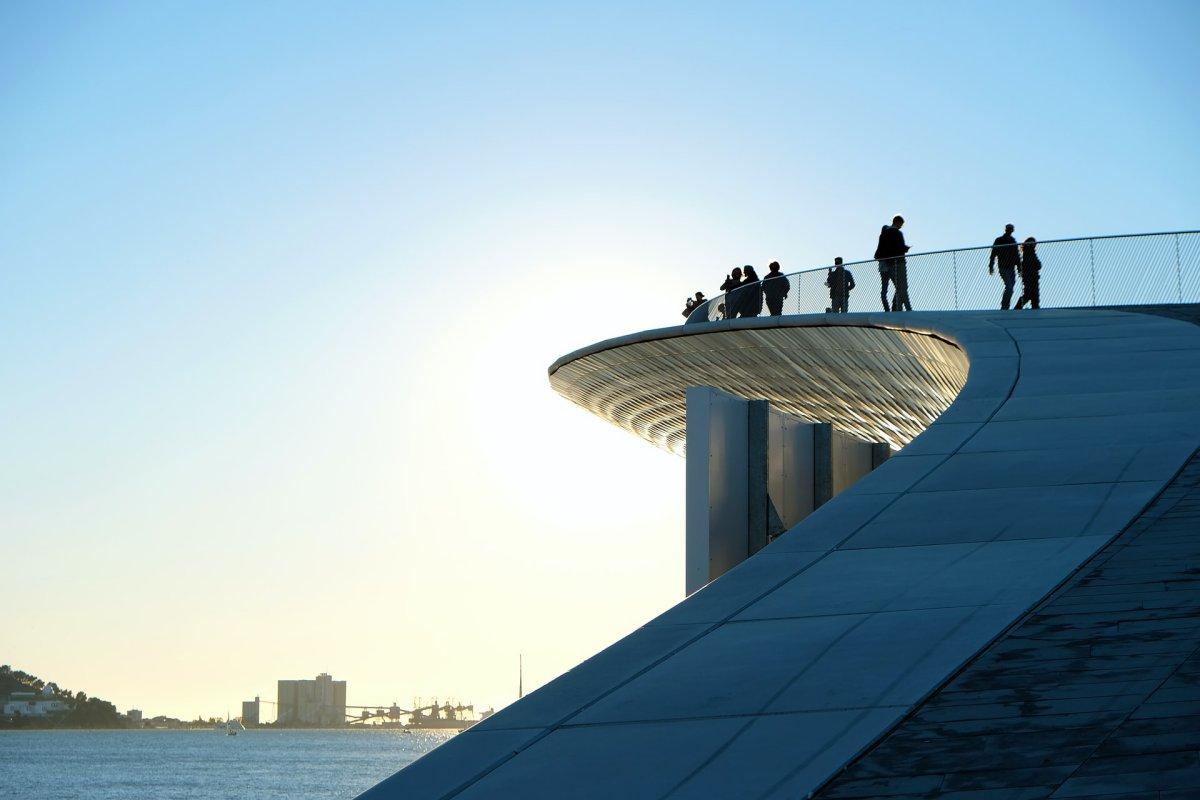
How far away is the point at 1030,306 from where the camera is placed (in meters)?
23.1

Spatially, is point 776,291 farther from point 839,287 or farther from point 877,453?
point 877,453

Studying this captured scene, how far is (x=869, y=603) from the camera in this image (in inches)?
313

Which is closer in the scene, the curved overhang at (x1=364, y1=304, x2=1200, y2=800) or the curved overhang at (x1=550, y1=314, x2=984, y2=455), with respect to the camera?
the curved overhang at (x1=364, y1=304, x2=1200, y2=800)

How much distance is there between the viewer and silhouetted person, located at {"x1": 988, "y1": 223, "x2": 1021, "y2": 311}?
75.5ft

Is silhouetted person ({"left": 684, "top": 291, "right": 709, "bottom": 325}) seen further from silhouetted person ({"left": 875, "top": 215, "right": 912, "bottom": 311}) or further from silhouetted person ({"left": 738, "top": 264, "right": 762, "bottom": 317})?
silhouetted person ({"left": 875, "top": 215, "right": 912, "bottom": 311})

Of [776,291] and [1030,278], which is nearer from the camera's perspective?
[1030,278]

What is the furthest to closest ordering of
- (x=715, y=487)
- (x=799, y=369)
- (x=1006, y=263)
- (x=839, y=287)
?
1. (x=799, y=369)
2. (x=839, y=287)
3. (x=1006, y=263)
4. (x=715, y=487)

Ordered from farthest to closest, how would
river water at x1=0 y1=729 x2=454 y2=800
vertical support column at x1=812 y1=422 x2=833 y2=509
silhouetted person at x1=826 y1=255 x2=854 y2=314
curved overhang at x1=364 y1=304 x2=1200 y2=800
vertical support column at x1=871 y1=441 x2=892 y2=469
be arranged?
river water at x1=0 y1=729 x2=454 y2=800
silhouetted person at x1=826 y1=255 x2=854 y2=314
vertical support column at x1=871 y1=441 x2=892 y2=469
vertical support column at x1=812 y1=422 x2=833 y2=509
curved overhang at x1=364 y1=304 x2=1200 y2=800

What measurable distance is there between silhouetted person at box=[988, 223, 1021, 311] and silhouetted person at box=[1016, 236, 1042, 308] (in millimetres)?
143

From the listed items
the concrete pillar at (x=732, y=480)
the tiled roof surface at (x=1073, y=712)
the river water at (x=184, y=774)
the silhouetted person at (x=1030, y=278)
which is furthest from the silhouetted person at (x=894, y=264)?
the river water at (x=184, y=774)

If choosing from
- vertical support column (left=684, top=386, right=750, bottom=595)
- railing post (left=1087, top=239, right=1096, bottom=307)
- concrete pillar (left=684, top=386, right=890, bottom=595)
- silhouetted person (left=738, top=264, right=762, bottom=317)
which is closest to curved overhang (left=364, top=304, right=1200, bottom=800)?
concrete pillar (left=684, top=386, right=890, bottom=595)

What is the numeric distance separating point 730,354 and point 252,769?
456 ft

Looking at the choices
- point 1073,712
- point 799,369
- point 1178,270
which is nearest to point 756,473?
point 1178,270

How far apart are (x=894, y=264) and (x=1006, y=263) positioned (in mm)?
1882
